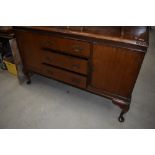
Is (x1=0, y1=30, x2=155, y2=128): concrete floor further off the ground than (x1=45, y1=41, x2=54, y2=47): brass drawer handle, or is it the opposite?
(x1=45, y1=41, x2=54, y2=47): brass drawer handle

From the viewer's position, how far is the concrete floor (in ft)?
5.10

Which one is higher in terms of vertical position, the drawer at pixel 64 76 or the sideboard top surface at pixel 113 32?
the sideboard top surface at pixel 113 32

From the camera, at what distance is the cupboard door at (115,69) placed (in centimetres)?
113

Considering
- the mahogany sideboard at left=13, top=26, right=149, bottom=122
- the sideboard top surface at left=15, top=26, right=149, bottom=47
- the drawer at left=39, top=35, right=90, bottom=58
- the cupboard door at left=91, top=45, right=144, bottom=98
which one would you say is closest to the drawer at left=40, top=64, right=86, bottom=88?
the mahogany sideboard at left=13, top=26, right=149, bottom=122

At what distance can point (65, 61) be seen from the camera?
1467mm

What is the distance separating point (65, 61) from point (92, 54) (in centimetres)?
32

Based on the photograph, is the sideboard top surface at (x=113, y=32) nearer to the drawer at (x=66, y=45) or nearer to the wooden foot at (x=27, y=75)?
the drawer at (x=66, y=45)

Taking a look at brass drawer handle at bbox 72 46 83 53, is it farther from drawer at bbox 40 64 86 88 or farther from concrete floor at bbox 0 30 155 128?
concrete floor at bbox 0 30 155 128

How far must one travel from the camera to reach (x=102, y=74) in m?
1.35

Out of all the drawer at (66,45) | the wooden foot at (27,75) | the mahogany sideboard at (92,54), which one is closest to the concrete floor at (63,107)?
the wooden foot at (27,75)

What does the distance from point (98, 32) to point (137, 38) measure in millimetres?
303

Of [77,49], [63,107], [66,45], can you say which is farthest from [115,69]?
[63,107]
